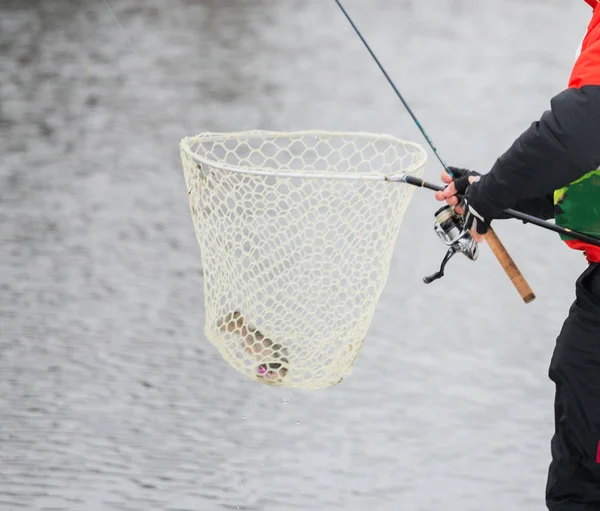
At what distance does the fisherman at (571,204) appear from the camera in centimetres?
167

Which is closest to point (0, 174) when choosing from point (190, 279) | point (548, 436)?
point (190, 279)

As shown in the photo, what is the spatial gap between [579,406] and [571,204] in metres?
0.41

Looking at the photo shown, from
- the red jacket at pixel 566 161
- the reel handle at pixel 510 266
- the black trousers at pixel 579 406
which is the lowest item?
the black trousers at pixel 579 406

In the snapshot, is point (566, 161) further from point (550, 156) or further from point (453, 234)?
point (453, 234)

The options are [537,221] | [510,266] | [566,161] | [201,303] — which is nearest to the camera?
[566,161]

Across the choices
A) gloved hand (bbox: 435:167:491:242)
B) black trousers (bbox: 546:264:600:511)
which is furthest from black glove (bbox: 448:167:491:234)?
black trousers (bbox: 546:264:600:511)

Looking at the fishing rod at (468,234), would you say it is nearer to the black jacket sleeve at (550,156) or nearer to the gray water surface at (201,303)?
the black jacket sleeve at (550,156)

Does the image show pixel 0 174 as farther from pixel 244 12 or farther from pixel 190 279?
pixel 244 12

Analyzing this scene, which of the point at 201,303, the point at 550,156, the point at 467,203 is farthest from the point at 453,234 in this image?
the point at 201,303

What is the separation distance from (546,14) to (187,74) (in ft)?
8.15

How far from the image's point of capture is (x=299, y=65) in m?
5.24

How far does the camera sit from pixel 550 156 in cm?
171

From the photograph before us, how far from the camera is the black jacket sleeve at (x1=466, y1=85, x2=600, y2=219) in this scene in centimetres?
166

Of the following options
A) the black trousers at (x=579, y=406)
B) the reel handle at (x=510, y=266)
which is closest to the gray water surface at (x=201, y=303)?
the black trousers at (x=579, y=406)
